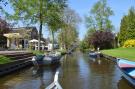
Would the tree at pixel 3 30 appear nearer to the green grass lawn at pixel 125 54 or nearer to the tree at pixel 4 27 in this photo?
the tree at pixel 4 27

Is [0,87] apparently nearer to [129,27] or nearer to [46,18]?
[46,18]

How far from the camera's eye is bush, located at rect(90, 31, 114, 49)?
9788 cm

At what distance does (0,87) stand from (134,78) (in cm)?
821

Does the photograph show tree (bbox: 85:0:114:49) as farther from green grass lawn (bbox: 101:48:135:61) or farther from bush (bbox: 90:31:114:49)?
green grass lawn (bbox: 101:48:135:61)

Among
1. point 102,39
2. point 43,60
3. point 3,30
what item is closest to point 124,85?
point 43,60

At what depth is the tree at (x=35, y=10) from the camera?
2165 inches

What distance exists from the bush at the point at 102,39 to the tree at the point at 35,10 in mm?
42278

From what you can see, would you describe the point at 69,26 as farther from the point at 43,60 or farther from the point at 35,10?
the point at 43,60

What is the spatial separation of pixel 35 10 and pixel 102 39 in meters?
45.9

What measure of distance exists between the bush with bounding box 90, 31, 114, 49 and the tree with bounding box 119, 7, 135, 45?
13.1 feet

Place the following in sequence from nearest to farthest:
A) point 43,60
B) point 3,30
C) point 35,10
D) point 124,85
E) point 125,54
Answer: point 124,85, point 43,60, point 35,10, point 125,54, point 3,30

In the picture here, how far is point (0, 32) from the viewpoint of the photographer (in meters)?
89.1

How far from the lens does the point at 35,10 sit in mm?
55156

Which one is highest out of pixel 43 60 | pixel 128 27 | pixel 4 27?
pixel 4 27
